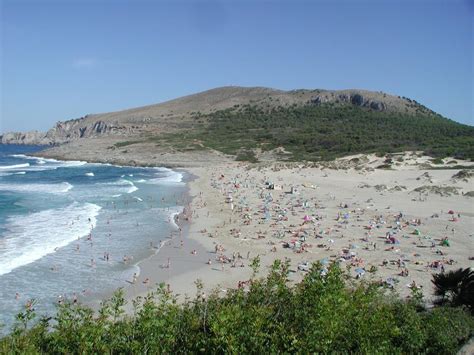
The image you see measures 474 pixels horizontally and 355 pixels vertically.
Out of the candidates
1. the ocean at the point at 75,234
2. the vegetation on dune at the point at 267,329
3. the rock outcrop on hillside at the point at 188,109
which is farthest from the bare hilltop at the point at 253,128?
the vegetation on dune at the point at 267,329

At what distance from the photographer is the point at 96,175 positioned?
Result: 6719 centimetres

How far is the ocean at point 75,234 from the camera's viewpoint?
797 inches

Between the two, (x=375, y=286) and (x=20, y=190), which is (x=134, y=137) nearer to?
(x=20, y=190)

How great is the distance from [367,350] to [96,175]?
6392cm

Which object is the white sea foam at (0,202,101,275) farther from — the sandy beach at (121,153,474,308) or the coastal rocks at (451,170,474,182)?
the coastal rocks at (451,170,474,182)

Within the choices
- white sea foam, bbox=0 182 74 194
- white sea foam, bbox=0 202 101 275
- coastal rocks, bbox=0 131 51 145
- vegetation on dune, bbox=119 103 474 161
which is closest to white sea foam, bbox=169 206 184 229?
white sea foam, bbox=0 202 101 275

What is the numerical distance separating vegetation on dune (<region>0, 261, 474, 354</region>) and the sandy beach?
96.3 inches

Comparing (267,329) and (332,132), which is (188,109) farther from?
(267,329)

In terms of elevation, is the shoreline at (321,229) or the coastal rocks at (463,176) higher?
the coastal rocks at (463,176)

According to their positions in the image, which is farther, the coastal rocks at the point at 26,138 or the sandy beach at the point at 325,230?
the coastal rocks at the point at 26,138

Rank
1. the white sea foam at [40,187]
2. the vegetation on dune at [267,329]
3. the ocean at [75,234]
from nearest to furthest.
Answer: the vegetation on dune at [267,329] → the ocean at [75,234] → the white sea foam at [40,187]

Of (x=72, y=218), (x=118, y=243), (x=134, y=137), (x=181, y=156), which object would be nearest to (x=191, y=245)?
(x=118, y=243)

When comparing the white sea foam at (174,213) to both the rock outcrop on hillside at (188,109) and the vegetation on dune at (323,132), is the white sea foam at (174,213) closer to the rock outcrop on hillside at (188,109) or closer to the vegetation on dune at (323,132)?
the vegetation on dune at (323,132)

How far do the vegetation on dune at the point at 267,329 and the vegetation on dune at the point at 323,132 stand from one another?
192ft
